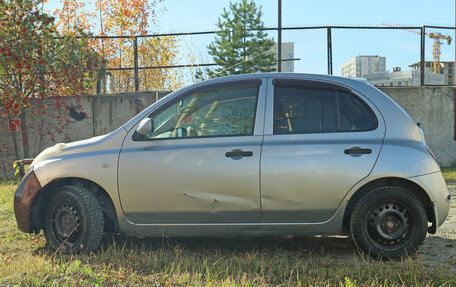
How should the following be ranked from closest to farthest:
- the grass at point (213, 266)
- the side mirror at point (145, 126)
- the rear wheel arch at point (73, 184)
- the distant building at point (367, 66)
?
the grass at point (213, 266)
the side mirror at point (145, 126)
the rear wheel arch at point (73, 184)
the distant building at point (367, 66)

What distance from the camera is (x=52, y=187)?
4977mm

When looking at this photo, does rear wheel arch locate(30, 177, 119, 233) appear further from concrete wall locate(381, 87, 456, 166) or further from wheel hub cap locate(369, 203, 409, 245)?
concrete wall locate(381, 87, 456, 166)

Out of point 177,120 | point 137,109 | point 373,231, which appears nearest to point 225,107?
point 177,120

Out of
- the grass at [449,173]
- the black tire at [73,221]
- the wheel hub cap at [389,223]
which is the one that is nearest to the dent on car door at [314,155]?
the wheel hub cap at [389,223]

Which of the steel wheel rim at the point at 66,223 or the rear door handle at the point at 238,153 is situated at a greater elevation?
the rear door handle at the point at 238,153

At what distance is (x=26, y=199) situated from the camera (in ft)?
16.2

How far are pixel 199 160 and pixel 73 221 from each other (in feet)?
4.57

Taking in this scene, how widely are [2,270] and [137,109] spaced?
9028 millimetres

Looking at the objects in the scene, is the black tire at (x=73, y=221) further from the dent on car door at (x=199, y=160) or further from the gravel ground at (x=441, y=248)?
the gravel ground at (x=441, y=248)

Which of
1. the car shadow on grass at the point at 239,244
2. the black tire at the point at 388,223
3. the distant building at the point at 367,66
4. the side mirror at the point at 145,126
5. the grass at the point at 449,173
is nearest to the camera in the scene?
the black tire at the point at 388,223

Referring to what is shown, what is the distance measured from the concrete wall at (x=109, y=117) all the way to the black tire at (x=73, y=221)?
8.09m

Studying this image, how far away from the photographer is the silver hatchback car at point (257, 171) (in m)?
4.48

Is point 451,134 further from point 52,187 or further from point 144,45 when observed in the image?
point 52,187

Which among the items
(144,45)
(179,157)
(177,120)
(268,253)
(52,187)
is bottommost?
(268,253)
